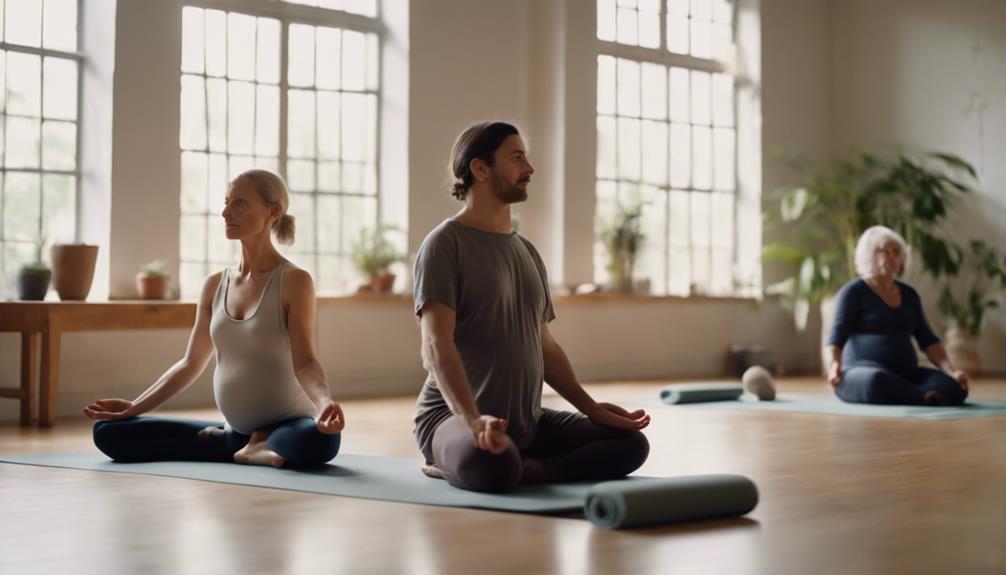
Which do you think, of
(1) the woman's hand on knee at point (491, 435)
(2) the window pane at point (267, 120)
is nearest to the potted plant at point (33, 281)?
(2) the window pane at point (267, 120)

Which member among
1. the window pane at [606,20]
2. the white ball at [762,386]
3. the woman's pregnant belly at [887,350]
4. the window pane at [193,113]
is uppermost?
the window pane at [606,20]

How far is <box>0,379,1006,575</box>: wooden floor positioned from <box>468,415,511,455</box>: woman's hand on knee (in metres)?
0.16

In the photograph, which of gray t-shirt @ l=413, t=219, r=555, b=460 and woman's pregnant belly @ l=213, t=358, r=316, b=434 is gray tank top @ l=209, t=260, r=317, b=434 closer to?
woman's pregnant belly @ l=213, t=358, r=316, b=434

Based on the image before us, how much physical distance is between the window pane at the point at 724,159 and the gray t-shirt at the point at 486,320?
23.2ft

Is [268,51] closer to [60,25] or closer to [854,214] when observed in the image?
[60,25]

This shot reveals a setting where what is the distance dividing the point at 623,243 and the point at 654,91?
137 cm

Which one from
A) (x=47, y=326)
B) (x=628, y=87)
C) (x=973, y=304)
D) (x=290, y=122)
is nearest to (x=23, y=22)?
(x=290, y=122)

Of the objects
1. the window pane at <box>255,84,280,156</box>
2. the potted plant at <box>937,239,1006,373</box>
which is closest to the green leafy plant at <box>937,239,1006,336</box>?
the potted plant at <box>937,239,1006,373</box>

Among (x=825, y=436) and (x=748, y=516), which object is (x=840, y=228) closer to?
(x=825, y=436)

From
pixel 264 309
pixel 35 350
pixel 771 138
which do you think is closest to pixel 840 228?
pixel 771 138

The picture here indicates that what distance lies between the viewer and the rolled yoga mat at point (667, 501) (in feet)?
9.28

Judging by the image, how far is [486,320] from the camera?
3.46m

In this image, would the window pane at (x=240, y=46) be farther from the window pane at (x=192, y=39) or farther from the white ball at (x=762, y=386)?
the white ball at (x=762, y=386)

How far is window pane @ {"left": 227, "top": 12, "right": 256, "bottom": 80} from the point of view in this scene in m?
7.59
